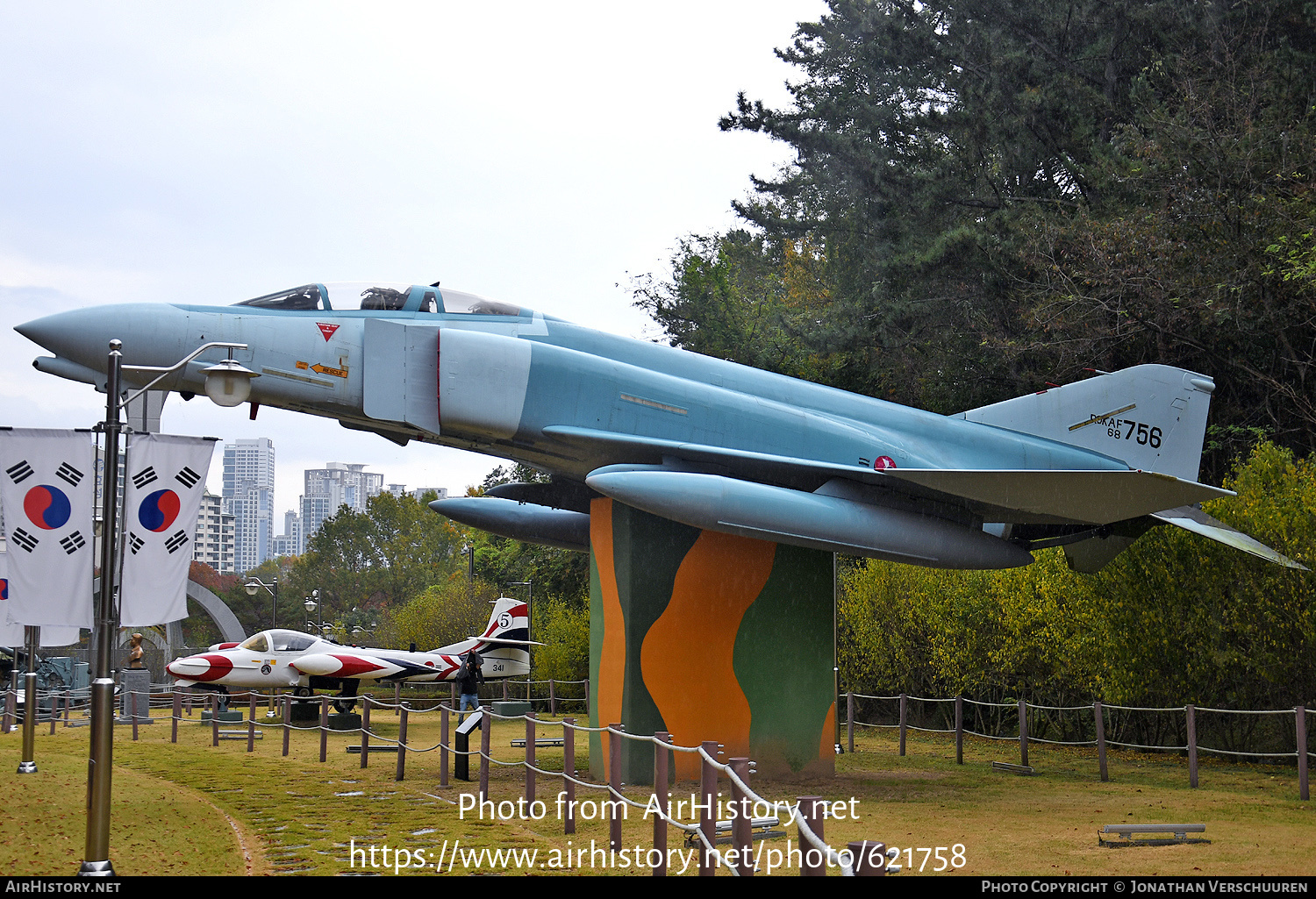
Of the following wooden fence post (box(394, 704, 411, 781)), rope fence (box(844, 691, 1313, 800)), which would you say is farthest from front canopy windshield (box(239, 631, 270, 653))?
rope fence (box(844, 691, 1313, 800))

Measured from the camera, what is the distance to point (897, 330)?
23828 millimetres

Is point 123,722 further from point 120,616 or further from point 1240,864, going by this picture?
point 1240,864

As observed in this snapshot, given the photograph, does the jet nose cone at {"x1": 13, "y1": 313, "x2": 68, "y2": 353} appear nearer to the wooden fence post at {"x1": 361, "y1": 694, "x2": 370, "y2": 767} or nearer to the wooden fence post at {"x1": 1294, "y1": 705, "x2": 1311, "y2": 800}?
the wooden fence post at {"x1": 361, "y1": 694, "x2": 370, "y2": 767}

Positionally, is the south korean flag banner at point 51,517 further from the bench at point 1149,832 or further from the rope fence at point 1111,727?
the rope fence at point 1111,727

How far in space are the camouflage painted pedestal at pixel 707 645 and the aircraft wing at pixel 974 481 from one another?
1.11m

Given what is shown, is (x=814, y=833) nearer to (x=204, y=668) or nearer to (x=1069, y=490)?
(x=1069, y=490)

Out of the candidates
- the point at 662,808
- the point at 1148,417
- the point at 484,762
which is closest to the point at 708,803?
the point at 662,808

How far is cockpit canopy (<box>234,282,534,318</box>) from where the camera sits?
1103 cm

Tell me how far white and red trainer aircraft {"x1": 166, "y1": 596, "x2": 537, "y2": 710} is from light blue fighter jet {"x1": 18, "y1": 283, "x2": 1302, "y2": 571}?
33.7ft

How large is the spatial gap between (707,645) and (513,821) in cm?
350

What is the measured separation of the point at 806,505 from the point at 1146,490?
3.64 metres

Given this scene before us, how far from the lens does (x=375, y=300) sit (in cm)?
1134

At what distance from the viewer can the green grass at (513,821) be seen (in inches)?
307

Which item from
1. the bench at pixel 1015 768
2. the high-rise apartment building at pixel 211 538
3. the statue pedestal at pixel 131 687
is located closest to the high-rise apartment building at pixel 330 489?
the high-rise apartment building at pixel 211 538
